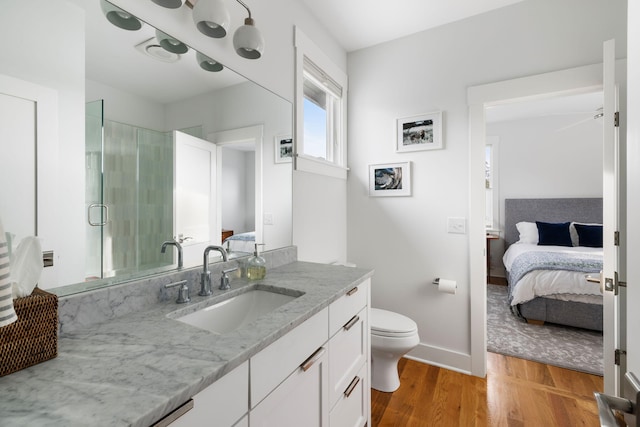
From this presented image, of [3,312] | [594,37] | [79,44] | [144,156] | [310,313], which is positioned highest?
[594,37]

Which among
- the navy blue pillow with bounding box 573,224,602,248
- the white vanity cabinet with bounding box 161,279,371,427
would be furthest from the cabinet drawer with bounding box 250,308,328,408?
the navy blue pillow with bounding box 573,224,602,248

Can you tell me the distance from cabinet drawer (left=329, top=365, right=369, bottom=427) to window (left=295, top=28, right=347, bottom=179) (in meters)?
1.27

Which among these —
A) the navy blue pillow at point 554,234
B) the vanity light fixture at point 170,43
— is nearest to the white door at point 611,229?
the vanity light fixture at point 170,43

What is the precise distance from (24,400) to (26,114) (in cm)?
69

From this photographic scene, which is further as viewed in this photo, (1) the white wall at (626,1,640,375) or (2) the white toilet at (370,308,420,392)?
(2) the white toilet at (370,308,420,392)

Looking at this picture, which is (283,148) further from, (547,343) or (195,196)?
(547,343)

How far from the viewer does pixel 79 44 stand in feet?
2.87

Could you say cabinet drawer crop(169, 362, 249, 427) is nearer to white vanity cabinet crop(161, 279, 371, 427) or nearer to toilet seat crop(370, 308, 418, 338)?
white vanity cabinet crop(161, 279, 371, 427)

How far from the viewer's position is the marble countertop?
0.48m

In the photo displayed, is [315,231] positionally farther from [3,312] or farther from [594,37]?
[594,37]

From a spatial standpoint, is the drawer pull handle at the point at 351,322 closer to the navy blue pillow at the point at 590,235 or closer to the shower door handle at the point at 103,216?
the shower door handle at the point at 103,216

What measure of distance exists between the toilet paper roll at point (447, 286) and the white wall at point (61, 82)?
211cm

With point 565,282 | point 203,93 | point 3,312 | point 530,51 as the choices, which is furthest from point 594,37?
point 3,312

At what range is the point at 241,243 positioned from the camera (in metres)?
1.50
